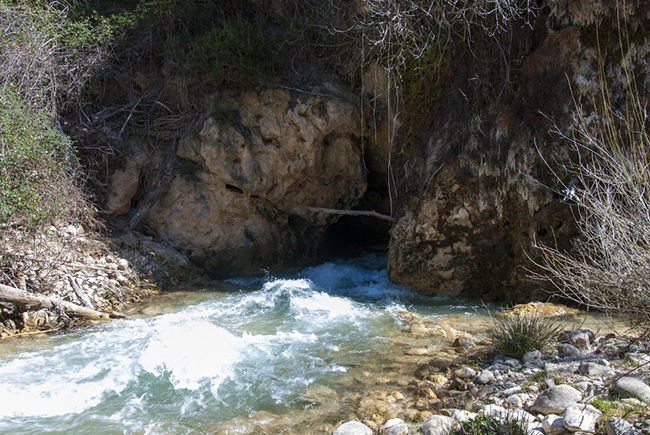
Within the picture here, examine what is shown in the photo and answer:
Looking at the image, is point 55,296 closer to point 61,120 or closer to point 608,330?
point 61,120

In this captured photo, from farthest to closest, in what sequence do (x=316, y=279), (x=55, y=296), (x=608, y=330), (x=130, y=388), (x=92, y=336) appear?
(x=316, y=279), (x=55, y=296), (x=92, y=336), (x=608, y=330), (x=130, y=388)

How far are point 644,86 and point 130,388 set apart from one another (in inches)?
231

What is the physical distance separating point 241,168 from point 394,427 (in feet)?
17.9

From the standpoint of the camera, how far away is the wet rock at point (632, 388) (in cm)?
315

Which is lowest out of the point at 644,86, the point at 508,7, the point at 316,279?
the point at 316,279

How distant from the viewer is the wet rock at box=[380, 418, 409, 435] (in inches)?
132

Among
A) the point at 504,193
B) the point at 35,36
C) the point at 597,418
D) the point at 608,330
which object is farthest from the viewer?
the point at 35,36

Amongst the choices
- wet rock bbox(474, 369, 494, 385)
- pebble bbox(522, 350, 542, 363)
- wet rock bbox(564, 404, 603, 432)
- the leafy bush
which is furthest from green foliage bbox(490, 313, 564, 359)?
the leafy bush

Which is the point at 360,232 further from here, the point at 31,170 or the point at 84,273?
the point at 31,170

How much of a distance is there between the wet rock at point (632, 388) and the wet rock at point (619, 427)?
438 millimetres

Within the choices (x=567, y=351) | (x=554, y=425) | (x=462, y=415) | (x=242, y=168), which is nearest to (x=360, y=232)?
(x=242, y=168)

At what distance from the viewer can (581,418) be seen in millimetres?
2945

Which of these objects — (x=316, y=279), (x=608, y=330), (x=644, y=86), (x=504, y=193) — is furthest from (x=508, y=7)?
(x=316, y=279)

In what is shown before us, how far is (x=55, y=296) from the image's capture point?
5945mm
